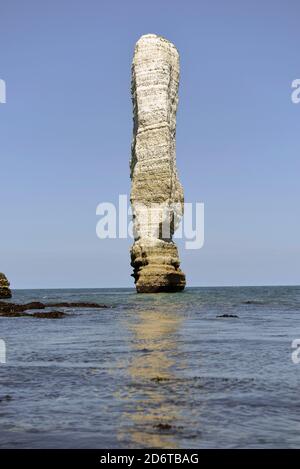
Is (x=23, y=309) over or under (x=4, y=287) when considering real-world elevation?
under

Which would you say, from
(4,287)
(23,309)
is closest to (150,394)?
(23,309)

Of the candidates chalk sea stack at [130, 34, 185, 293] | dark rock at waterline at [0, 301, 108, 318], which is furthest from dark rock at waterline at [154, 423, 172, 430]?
chalk sea stack at [130, 34, 185, 293]

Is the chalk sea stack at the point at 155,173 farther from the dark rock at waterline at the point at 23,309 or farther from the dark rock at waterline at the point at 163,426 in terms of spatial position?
the dark rock at waterline at the point at 163,426

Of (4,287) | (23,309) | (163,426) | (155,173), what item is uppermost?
(155,173)

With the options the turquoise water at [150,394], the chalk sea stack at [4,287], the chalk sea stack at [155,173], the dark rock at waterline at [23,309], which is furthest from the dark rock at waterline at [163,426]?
the chalk sea stack at [155,173]

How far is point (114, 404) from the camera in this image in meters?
8.59

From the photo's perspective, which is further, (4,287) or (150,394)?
(4,287)

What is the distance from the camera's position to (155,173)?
6725 cm

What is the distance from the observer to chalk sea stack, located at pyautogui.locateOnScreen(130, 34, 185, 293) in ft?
211

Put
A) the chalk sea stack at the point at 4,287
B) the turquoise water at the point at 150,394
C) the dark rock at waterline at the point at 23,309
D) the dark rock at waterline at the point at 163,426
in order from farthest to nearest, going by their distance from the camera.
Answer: the chalk sea stack at the point at 4,287
the dark rock at waterline at the point at 23,309
the dark rock at waterline at the point at 163,426
the turquoise water at the point at 150,394

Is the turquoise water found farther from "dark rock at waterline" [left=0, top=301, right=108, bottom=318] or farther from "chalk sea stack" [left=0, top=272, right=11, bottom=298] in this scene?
"chalk sea stack" [left=0, top=272, right=11, bottom=298]

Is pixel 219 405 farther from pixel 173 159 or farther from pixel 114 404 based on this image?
pixel 173 159

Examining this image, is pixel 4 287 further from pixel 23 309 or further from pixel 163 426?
pixel 163 426

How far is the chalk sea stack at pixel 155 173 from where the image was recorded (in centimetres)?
6425
